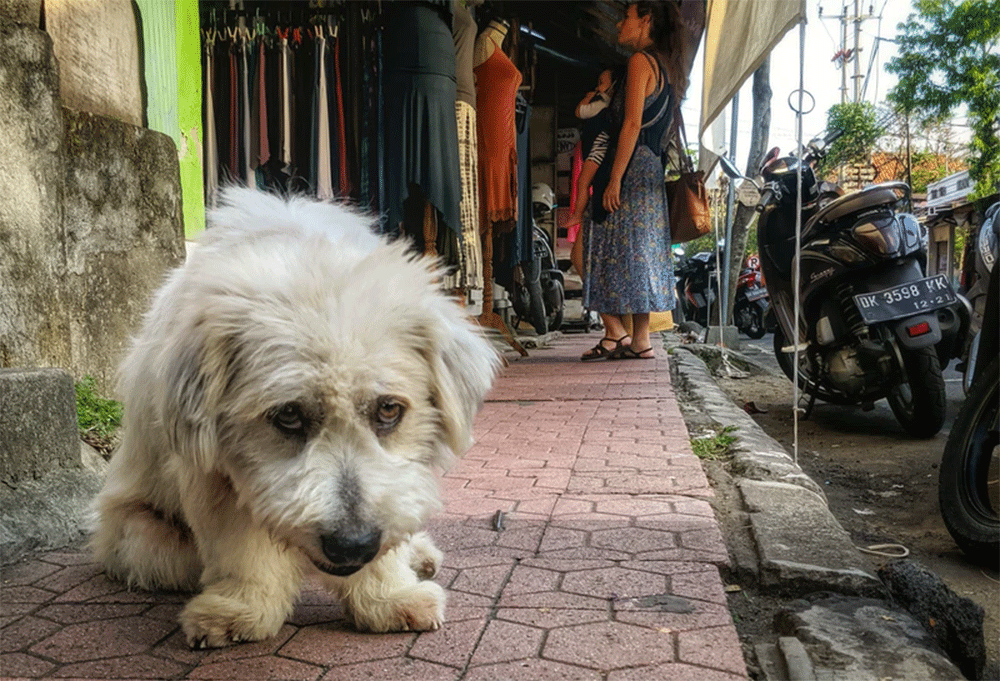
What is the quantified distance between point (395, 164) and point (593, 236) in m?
3.46

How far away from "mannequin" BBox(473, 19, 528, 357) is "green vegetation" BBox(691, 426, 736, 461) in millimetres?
3485

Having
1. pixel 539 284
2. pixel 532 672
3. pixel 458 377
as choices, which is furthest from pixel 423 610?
pixel 539 284

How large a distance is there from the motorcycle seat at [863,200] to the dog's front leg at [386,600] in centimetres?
479

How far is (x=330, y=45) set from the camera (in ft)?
17.9

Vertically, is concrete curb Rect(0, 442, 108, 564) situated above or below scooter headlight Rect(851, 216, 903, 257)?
below

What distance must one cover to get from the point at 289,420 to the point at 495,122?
19.1 feet

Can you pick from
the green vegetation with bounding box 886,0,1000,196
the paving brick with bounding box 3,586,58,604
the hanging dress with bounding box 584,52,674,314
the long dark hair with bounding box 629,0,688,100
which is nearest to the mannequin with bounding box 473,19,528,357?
the hanging dress with bounding box 584,52,674,314

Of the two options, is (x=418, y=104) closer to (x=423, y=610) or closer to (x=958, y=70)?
(x=423, y=610)

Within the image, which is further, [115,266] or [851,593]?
[115,266]

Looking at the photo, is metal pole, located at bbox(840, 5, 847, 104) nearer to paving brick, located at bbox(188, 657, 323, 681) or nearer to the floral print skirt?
the floral print skirt

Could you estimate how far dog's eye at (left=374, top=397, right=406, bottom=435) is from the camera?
6.16 ft

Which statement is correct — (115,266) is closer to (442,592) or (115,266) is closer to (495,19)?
(442,592)

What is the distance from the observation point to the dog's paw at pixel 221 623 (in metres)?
2.01

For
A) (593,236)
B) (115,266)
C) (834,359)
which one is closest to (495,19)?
(593,236)
